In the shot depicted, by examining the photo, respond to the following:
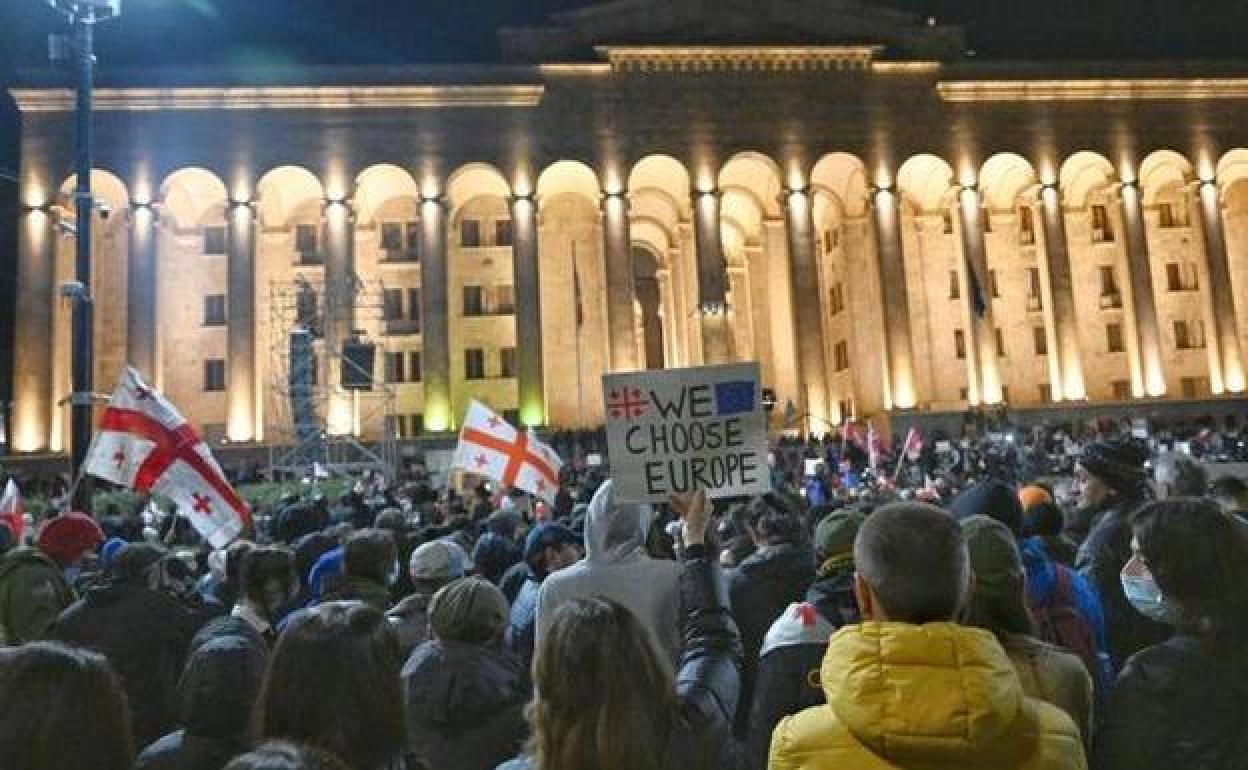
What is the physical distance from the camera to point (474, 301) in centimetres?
4453

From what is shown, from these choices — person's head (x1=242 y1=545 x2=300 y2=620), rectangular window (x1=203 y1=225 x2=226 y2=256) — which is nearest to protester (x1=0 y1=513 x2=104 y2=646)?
person's head (x1=242 y1=545 x2=300 y2=620)

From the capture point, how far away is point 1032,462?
24969 mm

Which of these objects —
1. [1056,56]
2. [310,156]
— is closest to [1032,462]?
[310,156]

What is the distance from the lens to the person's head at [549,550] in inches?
226

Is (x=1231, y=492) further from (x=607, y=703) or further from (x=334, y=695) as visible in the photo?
(x=334, y=695)

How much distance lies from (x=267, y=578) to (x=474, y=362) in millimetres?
38900

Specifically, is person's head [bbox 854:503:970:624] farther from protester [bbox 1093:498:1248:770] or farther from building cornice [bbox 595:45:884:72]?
building cornice [bbox 595:45:884:72]

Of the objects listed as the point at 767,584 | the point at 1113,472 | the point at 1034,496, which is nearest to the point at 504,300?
the point at 1034,496

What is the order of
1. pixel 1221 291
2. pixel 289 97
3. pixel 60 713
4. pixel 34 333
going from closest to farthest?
pixel 60 713
pixel 34 333
pixel 289 97
pixel 1221 291

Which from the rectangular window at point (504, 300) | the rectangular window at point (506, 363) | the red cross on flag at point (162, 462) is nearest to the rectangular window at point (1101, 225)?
the rectangular window at point (504, 300)

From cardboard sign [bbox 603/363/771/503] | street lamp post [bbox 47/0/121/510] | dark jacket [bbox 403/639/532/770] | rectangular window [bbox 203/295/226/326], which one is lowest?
dark jacket [bbox 403/639/532/770]

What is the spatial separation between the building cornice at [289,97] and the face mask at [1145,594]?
38.7 meters

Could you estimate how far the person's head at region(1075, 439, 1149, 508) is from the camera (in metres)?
5.90

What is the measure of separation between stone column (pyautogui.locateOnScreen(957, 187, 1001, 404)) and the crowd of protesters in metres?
36.9
